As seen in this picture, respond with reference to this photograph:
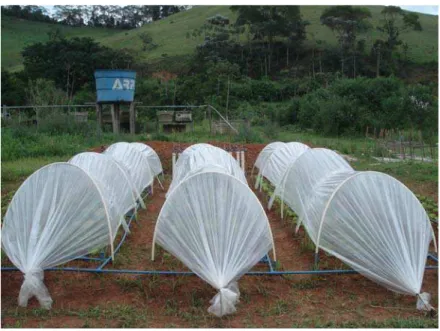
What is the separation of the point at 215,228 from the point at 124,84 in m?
13.0

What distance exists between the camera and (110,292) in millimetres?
6055

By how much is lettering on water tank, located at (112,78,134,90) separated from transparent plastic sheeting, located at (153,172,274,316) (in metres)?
12.3

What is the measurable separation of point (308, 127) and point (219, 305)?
886 inches

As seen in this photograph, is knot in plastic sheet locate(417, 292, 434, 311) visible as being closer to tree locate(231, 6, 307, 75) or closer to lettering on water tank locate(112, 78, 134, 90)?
lettering on water tank locate(112, 78, 134, 90)

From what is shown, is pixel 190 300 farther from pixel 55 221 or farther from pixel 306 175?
pixel 306 175

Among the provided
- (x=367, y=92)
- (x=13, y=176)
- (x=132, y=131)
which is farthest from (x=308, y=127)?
(x=13, y=176)

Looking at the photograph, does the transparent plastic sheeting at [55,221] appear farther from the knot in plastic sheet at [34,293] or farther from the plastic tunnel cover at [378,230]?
the plastic tunnel cover at [378,230]

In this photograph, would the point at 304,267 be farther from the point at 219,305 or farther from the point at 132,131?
the point at 132,131

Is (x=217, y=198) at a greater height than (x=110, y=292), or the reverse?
(x=217, y=198)

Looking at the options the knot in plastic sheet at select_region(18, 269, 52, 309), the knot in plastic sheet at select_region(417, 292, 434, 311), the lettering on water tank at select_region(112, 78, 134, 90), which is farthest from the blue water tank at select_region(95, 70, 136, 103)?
the knot in plastic sheet at select_region(417, 292, 434, 311)

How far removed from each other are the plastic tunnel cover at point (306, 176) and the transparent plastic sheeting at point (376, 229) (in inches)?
23.7

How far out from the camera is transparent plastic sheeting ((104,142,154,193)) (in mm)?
10891

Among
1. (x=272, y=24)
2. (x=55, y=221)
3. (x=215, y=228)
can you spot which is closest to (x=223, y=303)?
(x=215, y=228)

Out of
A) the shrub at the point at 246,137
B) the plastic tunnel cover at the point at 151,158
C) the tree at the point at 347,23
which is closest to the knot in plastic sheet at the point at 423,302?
the plastic tunnel cover at the point at 151,158
